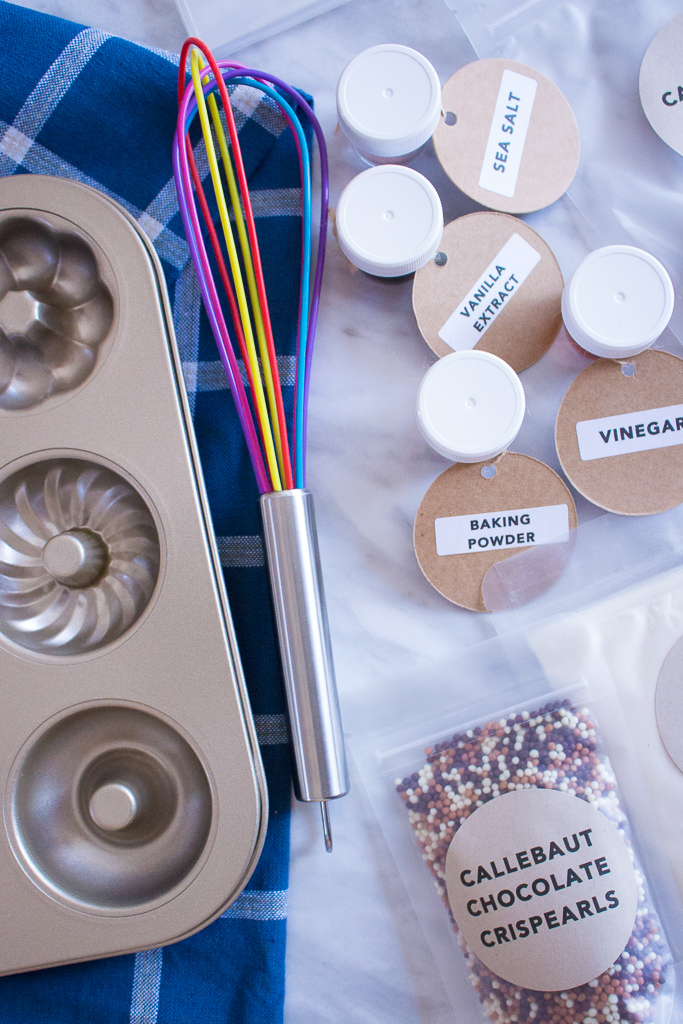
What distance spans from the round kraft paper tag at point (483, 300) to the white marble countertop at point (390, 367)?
3 cm

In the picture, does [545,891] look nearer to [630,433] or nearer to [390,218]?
[630,433]

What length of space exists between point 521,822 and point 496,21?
646mm

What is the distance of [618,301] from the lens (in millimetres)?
540

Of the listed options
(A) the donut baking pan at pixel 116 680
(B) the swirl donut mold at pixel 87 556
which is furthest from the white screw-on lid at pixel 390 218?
(B) the swirl donut mold at pixel 87 556

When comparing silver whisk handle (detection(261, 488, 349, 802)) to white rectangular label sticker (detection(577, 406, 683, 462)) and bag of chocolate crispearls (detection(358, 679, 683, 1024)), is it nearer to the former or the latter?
bag of chocolate crispearls (detection(358, 679, 683, 1024))

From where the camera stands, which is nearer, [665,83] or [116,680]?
[116,680]

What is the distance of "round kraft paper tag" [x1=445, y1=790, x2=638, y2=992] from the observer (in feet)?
1.58

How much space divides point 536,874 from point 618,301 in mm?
421

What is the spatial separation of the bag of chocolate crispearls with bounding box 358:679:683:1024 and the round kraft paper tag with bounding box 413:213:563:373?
0.93ft

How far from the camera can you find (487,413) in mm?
537

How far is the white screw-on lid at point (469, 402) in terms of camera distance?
535 millimetres

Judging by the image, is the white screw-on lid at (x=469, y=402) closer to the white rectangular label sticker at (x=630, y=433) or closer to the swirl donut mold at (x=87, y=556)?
the white rectangular label sticker at (x=630, y=433)

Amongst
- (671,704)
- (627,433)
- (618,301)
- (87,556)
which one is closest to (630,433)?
(627,433)

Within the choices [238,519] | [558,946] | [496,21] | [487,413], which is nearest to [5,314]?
[238,519]
